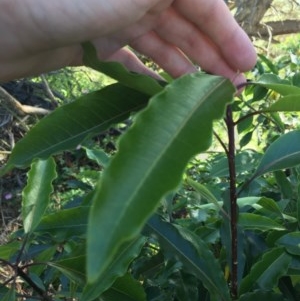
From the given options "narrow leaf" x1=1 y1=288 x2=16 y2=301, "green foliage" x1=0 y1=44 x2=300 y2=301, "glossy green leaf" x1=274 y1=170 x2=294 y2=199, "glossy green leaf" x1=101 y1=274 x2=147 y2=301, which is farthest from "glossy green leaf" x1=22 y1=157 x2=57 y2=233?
Result: "glossy green leaf" x1=274 y1=170 x2=294 y2=199

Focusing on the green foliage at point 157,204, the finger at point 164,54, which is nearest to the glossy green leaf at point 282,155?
the green foliage at point 157,204

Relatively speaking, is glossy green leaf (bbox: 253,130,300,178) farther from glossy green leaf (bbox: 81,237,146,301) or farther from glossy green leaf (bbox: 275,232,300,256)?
glossy green leaf (bbox: 81,237,146,301)

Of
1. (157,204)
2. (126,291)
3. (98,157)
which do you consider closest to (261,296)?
(126,291)

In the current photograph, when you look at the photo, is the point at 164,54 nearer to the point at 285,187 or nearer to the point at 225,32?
the point at 225,32

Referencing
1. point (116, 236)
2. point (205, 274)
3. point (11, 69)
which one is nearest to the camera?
point (116, 236)

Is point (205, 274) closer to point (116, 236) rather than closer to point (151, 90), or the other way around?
point (151, 90)

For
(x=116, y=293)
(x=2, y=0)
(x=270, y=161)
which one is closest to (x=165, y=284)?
(x=116, y=293)

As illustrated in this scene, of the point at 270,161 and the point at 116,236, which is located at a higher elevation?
the point at 116,236
